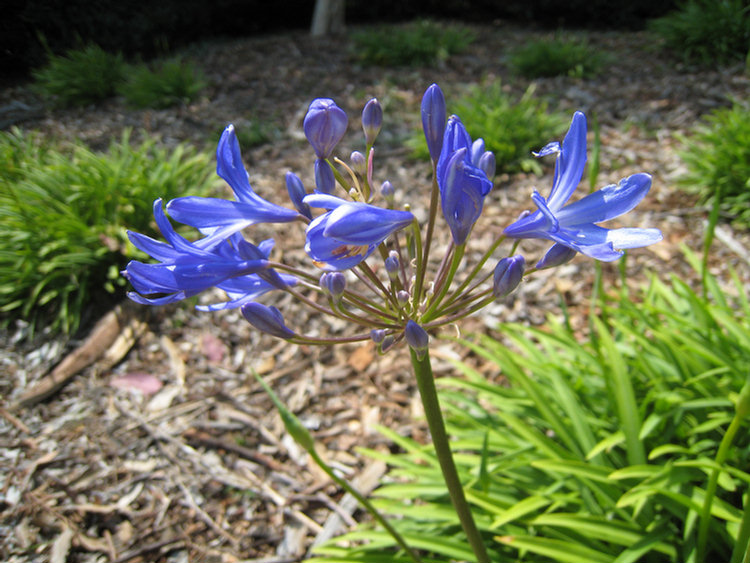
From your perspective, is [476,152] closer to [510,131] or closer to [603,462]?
[603,462]

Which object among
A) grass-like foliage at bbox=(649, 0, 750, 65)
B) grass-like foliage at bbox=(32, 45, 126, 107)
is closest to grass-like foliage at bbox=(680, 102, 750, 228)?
grass-like foliage at bbox=(649, 0, 750, 65)

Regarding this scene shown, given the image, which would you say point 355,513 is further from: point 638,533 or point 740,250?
point 740,250

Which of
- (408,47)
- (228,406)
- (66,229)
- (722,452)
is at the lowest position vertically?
(228,406)

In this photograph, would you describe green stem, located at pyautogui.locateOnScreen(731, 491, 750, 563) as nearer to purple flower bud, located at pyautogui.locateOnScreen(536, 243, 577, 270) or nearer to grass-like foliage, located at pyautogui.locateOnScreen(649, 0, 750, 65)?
purple flower bud, located at pyautogui.locateOnScreen(536, 243, 577, 270)

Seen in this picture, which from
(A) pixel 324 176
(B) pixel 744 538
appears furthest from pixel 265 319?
(B) pixel 744 538

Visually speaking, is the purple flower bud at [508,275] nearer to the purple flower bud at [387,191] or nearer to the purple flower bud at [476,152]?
the purple flower bud at [476,152]
